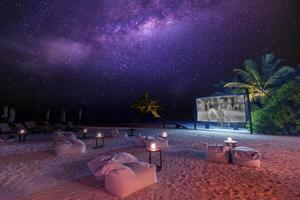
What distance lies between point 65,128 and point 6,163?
41.8 ft

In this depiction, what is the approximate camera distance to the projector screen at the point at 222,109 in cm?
1631

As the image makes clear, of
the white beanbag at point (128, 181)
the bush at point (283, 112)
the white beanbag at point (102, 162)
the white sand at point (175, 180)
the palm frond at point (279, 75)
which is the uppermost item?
the palm frond at point (279, 75)

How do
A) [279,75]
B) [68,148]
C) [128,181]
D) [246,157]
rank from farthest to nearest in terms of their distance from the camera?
[279,75] < [68,148] < [246,157] < [128,181]

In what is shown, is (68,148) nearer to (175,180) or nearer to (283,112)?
(175,180)

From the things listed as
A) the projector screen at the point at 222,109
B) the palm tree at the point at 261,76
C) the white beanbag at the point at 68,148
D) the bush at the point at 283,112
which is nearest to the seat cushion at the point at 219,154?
the white beanbag at the point at 68,148

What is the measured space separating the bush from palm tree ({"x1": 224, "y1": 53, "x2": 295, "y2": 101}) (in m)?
3.52

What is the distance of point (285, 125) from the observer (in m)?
14.7

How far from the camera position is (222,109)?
57.5ft

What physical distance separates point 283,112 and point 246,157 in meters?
10.0

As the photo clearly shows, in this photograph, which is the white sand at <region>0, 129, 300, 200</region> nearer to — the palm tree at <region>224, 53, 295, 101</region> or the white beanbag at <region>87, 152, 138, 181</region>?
the white beanbag at <region>87, 152, 138, 181</region>

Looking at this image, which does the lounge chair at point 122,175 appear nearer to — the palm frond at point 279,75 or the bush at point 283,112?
the bush at point 283,112

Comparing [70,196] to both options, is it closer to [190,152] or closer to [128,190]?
[128,190]

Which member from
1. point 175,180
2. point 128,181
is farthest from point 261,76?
point 128,181

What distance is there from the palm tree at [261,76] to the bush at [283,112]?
11.6 feet
